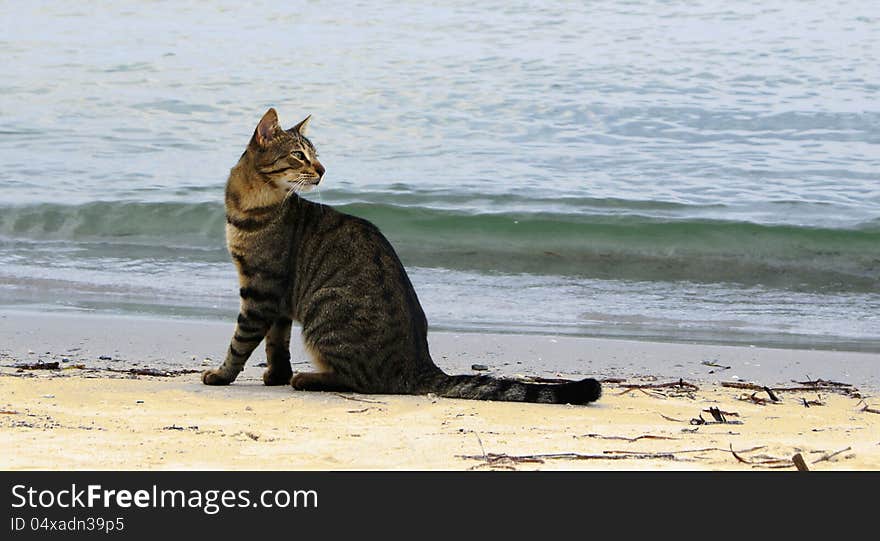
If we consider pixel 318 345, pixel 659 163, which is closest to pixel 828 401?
pixel 318 345

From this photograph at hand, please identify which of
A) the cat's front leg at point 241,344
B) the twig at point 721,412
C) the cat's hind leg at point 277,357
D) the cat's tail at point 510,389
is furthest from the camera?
the cat's hind leg at point 277,357

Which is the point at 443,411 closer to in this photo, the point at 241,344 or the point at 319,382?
the point at 319,382

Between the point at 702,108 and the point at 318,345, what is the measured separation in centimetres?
1196

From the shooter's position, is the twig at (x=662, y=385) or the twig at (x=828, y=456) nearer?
the twig at (x=828, y=456)

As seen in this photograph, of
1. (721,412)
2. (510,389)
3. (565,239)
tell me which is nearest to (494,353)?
(510,389)

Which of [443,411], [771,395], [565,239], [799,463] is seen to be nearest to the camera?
[799,463]

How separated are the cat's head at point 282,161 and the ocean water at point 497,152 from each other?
2318mm

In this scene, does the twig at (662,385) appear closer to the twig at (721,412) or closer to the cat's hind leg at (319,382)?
the twig at (721,412)

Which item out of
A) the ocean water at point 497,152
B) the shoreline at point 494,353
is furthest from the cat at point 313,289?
the ocean water at point 497,152

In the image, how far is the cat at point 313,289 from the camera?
582 centimetres

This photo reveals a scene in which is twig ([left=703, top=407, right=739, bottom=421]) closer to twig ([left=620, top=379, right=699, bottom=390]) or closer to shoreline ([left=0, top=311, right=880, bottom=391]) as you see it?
twig ([left=620, top=379, right=699, bottom=390])

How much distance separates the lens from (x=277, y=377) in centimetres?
611

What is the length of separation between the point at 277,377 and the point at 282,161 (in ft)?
3.29

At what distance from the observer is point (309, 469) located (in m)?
4.06
